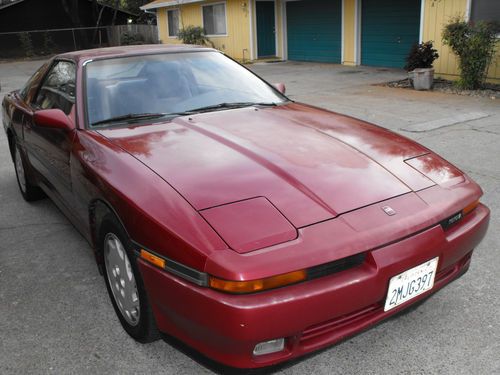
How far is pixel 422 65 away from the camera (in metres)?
11.6

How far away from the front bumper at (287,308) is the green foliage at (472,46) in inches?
376

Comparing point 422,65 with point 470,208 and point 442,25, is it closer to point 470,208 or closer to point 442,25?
point 442,25

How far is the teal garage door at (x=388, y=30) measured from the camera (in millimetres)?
14484

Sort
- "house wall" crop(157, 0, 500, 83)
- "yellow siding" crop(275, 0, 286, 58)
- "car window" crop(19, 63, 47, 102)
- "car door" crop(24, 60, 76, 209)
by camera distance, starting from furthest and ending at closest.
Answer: "yellow siding" crop(275, 0, 286, 58), "house wall" crop(157, 0, 500, 83), "car window" crop(19, 63, 47, 102), "car door" crop(24, 60, 76, 209)

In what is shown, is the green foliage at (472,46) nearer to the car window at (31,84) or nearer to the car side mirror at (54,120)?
the car window at (31,84)

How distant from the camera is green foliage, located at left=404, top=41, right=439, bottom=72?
37.9 feet

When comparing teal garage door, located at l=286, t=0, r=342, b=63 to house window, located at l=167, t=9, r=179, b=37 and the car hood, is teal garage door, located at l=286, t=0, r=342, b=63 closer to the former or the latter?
house window, located at l=167, t=9, r=179, b=37

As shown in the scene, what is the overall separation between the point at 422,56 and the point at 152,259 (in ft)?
35.8

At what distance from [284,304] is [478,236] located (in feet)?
4.01

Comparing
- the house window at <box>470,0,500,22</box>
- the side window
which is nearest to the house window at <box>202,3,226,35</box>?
the house window at <box>470,0,500,22</box>

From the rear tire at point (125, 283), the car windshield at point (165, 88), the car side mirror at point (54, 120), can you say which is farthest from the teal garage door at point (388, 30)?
the rear tire at point (125, 283)

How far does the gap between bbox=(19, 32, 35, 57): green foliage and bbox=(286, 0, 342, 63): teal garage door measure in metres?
18.2

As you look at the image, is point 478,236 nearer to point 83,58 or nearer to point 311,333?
point 311,333

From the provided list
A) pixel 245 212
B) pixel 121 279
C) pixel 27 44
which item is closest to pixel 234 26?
pixel 27 44
